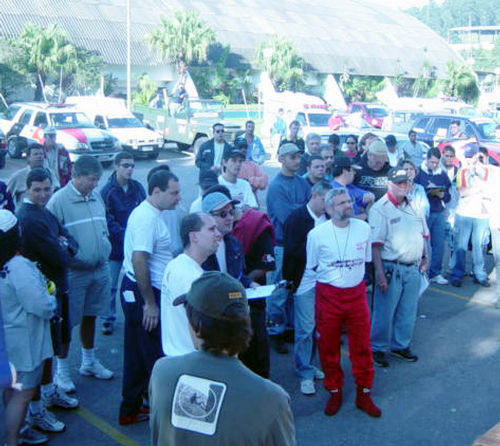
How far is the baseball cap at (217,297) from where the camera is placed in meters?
2.32

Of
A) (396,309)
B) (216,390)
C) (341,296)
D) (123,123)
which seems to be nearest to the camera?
(216,390)

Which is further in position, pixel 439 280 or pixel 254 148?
pixel 254 148

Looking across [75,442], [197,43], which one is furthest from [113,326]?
[197,43]

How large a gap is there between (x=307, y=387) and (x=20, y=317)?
259 centimetres

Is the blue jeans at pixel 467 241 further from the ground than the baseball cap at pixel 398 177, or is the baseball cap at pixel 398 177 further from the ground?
the baseball cap at pixel 398 177

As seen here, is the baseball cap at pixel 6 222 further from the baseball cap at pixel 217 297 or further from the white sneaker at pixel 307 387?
the white sneaker at pixel 307 387

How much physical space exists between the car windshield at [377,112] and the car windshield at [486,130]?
1171 cm

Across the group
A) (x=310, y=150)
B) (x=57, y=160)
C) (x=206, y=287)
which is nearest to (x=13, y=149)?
(x=57, y=160)

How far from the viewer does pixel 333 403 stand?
527 centimetres

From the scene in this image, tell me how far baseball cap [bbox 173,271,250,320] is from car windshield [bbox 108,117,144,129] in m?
20.9

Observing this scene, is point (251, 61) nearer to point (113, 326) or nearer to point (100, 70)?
point (100, 70)

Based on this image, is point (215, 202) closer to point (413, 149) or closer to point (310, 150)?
point (310, 150)

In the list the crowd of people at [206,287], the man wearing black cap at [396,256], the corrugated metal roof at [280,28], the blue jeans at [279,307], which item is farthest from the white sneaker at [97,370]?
the corrugated metal roof at [280,28]

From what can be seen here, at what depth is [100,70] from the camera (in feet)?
121
